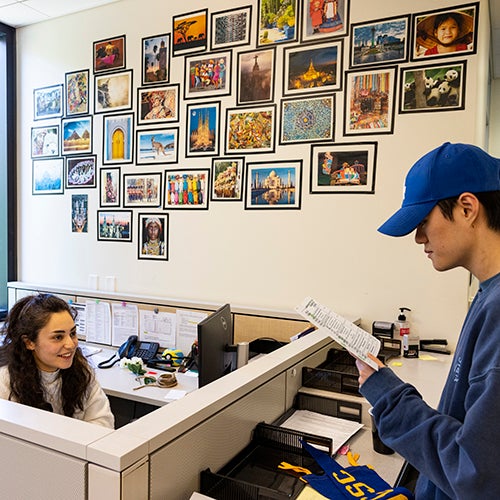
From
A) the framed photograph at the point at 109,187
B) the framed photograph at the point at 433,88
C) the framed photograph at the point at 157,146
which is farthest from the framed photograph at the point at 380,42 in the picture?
the framed photograph at the point at 109,187

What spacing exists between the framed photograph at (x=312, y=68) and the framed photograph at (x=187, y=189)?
0.76 m

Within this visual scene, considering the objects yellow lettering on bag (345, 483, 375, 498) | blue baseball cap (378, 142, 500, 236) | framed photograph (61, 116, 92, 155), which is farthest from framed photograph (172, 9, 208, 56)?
yellow lettering on bag (345, 483, 375, 498)

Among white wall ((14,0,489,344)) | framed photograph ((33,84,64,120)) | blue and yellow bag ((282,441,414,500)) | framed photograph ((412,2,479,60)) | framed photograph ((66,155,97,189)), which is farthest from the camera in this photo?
framed photograph ((33,84,64,120))

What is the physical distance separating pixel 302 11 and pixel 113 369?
92.7 inches

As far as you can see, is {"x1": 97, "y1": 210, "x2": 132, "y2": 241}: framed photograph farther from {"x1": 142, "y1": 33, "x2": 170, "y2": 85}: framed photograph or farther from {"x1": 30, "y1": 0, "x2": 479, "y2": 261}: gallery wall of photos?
{"x1": 142, "y1": 33, "x2": 170, "y2": 85}: framed photograph

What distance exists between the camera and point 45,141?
11.9 feet

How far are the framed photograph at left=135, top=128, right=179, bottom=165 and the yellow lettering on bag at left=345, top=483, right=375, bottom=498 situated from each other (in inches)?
95.1

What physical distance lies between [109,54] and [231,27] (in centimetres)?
101

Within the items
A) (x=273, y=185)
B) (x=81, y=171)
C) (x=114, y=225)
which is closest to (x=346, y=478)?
(x=273, y=185)

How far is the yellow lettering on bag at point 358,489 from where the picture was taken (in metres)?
1.03

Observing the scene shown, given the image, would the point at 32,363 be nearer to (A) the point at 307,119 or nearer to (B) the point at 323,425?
(B) the point at 323,425

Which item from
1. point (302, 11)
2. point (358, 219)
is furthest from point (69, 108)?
point (358, 219)

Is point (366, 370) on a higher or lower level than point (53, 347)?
higher

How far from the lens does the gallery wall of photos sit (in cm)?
242
